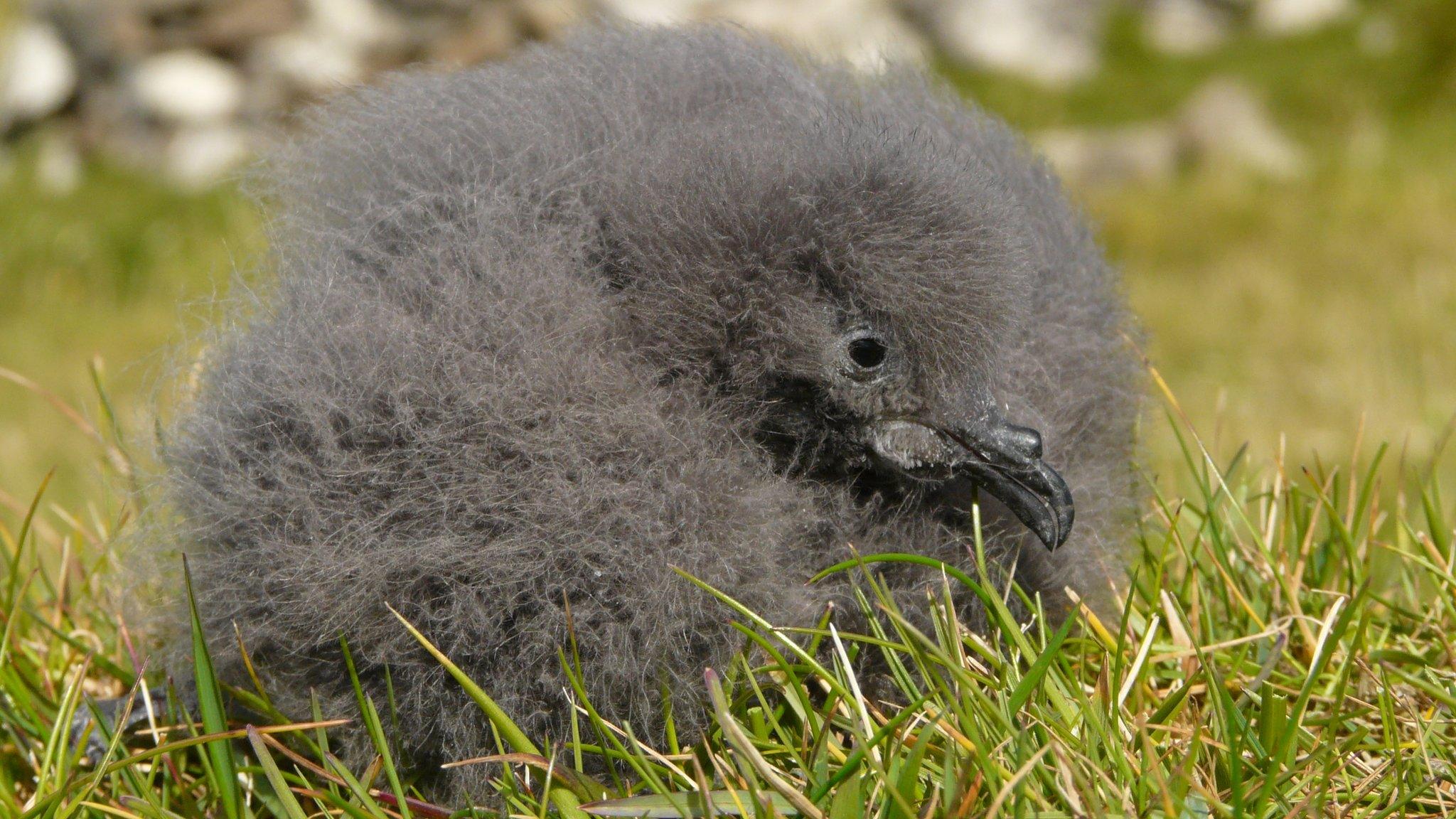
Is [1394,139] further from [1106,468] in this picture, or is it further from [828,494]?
[828,494]

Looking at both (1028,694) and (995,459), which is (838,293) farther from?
(1028,694)

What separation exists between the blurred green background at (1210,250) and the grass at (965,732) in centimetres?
40

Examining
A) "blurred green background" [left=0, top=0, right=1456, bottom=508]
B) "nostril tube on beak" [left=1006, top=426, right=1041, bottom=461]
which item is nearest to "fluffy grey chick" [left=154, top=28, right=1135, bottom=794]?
"nostril tube on beak" [left=1006, top=426, right=1041, bottom=461]

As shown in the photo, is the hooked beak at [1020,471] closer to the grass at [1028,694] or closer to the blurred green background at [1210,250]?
the grass at [1028,694]

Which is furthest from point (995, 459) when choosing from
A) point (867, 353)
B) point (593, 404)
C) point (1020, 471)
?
point (593, 404)

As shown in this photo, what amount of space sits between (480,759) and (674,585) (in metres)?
0.25

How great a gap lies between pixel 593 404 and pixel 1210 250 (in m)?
4.46

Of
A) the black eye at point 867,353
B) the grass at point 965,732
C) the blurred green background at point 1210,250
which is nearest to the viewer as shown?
the grass at point 965,732

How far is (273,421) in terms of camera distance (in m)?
1.30

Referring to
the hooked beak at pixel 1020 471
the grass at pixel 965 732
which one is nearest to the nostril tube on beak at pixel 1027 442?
the hooked beak at pixel 1020 471

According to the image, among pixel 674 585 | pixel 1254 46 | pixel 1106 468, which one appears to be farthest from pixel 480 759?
pixel 1254 46

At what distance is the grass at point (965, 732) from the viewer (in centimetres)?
122

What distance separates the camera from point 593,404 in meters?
1.28

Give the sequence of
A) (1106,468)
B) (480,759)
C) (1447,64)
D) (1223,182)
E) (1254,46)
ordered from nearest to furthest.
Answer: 1. (480,759)
2. (1106,468)
3. (1223,182)
4. (1447,64)
5. (1254,46)
